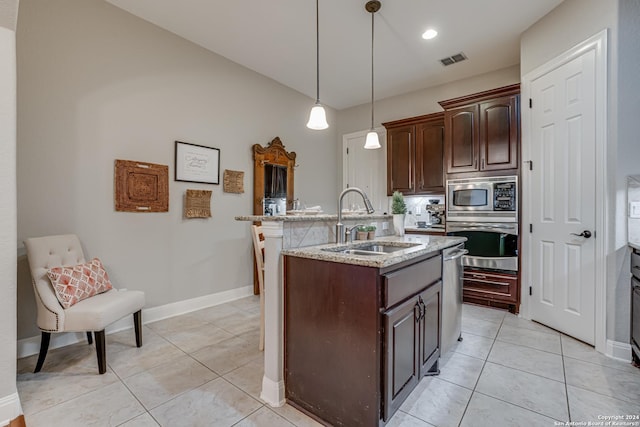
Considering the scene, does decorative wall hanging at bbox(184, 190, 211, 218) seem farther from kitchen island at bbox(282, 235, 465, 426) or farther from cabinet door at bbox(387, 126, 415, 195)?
cabinet door at bbox(387, 126, 415, 195)

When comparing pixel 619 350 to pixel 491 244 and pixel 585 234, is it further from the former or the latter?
pixel 491 244

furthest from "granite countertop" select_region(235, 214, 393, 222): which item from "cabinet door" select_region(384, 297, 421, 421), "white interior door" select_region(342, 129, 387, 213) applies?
"white interior door" select_region(342, 129, 387, 213)

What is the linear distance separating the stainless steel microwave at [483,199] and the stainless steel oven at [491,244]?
0.08m

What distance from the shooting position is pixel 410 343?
1.69m

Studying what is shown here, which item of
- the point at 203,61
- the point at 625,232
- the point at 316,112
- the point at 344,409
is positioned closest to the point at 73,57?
the point at 203,61

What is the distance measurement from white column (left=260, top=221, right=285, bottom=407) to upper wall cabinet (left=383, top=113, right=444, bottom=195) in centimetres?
311

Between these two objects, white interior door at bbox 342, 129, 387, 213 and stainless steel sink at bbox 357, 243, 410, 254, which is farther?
white interior door at bbox 342, 129, 387, 213

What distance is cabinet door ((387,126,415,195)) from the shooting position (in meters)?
4.43

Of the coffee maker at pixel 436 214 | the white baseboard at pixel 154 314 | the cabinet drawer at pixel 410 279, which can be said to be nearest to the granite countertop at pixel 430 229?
the coffee maker at pixel 436 214

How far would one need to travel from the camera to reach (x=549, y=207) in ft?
9.60

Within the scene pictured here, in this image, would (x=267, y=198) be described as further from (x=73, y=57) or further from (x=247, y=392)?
(x=247, y=392)

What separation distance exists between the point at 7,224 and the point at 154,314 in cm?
180

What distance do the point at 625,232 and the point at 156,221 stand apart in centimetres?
426

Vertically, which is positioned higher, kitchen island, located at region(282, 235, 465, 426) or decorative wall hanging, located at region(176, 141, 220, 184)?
decorative wall hanging, located at region(176, 141, 220, 184)
